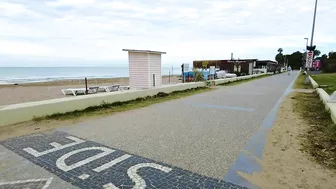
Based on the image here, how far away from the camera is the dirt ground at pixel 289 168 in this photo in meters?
2.83

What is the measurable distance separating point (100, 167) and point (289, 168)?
2729 mm

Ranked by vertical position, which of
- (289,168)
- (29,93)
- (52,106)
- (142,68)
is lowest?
(29,93)

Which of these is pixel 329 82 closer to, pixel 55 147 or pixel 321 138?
pixel 321 138

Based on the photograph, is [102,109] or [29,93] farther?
[29,93]

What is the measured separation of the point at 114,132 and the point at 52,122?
1928mm

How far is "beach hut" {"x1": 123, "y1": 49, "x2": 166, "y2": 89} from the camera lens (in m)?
10.4

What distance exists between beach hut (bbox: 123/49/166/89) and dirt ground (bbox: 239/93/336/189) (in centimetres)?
675

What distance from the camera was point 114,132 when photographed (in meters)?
4.94

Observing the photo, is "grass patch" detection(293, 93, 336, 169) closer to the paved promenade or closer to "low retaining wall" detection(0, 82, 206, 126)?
the paved promenade

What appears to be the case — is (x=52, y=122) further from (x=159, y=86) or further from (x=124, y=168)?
(x=159, y=86)

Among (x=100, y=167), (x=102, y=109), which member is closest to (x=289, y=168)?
(x=100, y=167)

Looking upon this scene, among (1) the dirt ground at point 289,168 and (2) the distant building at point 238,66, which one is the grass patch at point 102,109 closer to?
(1) the dirt ground at point 289,168

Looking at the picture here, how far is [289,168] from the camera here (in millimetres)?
3246

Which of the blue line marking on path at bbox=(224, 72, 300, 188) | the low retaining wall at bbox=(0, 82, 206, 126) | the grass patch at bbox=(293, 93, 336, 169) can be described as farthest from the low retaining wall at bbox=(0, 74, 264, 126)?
the grass patch at bbox=(293, 93, 336, 169)
